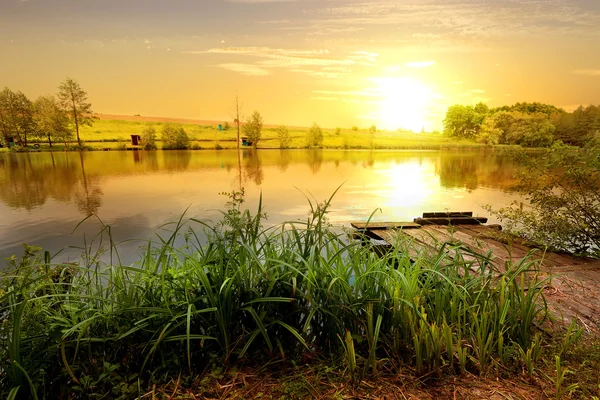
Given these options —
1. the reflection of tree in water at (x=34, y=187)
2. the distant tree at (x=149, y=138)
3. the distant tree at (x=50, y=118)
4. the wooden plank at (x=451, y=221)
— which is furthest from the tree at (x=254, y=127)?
the wooden plank at (x=451, y=221)

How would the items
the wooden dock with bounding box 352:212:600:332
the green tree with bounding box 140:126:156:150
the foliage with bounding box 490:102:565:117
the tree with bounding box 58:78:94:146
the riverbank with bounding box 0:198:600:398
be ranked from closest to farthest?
the riverbank with bounding box 0:198:600:398 < the wooden dock with bounding box 352:212:600:332 < the foliage with bounding box 490:102:565:117 < the tree with bounding box 58:78:94:146 < the green tree with bounding box 140:126:156:150

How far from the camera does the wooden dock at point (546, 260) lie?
1881 mm

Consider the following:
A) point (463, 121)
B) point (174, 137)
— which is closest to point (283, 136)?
point (174, 137)

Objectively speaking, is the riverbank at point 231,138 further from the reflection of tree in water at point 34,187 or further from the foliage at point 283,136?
the reflection of tree in water at point 34,187

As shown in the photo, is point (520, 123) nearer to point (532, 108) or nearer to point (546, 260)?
point (532, 108)

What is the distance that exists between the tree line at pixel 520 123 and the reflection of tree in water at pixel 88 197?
43.9 feet

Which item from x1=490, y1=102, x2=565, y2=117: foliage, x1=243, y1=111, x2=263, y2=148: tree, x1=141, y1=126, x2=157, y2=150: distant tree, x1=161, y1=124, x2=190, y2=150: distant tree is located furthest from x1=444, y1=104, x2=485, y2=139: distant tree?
x1=141, y1=126, x2=157, y2=150: distant tree

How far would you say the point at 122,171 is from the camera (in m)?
16.9

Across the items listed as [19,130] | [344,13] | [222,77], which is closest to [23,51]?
[19,130]

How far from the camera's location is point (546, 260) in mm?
3143

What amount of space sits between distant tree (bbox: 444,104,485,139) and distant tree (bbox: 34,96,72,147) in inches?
1368

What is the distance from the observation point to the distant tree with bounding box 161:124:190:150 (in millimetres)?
29014

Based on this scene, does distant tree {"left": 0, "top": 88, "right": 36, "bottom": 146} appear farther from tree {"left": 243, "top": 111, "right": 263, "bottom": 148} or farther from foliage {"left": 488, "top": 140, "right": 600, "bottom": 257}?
foliage {"left": 488, "top": 140, "right": 600, "bottom": 257}

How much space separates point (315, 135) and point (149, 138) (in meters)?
16.1
